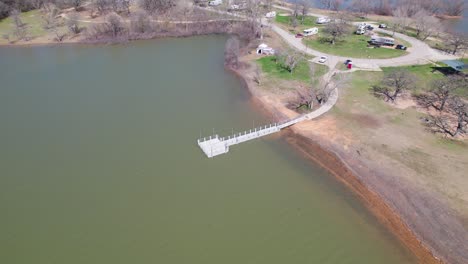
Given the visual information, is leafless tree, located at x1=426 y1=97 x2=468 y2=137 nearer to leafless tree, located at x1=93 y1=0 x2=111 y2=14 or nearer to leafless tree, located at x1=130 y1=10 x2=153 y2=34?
leafless tree, located at x1=130 y1=10 x2=153 y2=34

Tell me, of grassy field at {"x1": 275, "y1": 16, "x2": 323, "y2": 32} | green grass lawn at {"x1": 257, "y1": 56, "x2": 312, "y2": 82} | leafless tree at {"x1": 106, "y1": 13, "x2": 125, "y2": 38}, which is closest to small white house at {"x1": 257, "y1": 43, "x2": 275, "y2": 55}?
green grass lawn at {"x1": 257, "y1": 56, "x2": 312, "y2": 82}

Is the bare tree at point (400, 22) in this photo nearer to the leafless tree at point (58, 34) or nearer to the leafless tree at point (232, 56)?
the leafless tree at point (232, 56)

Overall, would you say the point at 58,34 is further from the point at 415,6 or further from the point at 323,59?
the point at 415,6

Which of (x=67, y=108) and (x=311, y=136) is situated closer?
(x=311, y=136)

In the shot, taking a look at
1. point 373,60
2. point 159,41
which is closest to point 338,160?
point 373,60

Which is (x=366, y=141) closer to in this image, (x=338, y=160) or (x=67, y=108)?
(x=338, y=160)

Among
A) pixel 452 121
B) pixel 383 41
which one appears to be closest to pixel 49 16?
pixel 383 41
